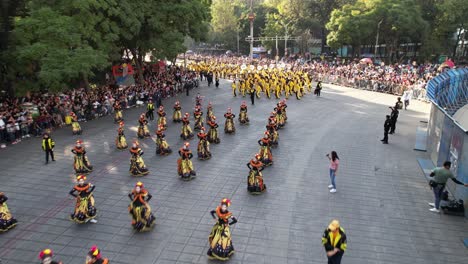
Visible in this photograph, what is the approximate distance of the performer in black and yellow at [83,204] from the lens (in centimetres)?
1051

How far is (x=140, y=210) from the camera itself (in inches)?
402

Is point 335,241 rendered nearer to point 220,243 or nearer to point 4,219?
point 220,243

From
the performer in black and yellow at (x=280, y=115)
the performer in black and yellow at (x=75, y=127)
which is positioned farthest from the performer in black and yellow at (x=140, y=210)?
the performer in black and yellow at (x=280, y=115)

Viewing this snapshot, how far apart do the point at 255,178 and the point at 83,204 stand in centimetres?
520

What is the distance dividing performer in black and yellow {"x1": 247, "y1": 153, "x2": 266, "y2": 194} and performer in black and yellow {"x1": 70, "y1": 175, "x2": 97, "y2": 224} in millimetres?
4795

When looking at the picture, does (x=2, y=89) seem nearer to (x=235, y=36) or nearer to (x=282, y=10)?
(x=282, y=10)

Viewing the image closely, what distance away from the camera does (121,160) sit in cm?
1606

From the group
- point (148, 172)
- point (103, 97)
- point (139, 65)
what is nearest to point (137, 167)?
point (148, 172)

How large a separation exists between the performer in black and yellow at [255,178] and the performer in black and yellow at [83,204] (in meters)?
4.80

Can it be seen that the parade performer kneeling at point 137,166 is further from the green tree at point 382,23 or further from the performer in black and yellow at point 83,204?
the green tree at point 382,23

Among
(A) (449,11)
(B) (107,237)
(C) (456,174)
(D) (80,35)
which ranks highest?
(A) (449,11)

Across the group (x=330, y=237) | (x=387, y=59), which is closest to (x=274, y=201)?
(x=330, y=237)

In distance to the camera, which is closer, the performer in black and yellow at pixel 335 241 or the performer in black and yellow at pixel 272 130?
the performer in black and yellow at pixel 335 241

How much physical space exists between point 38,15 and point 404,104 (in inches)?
937
